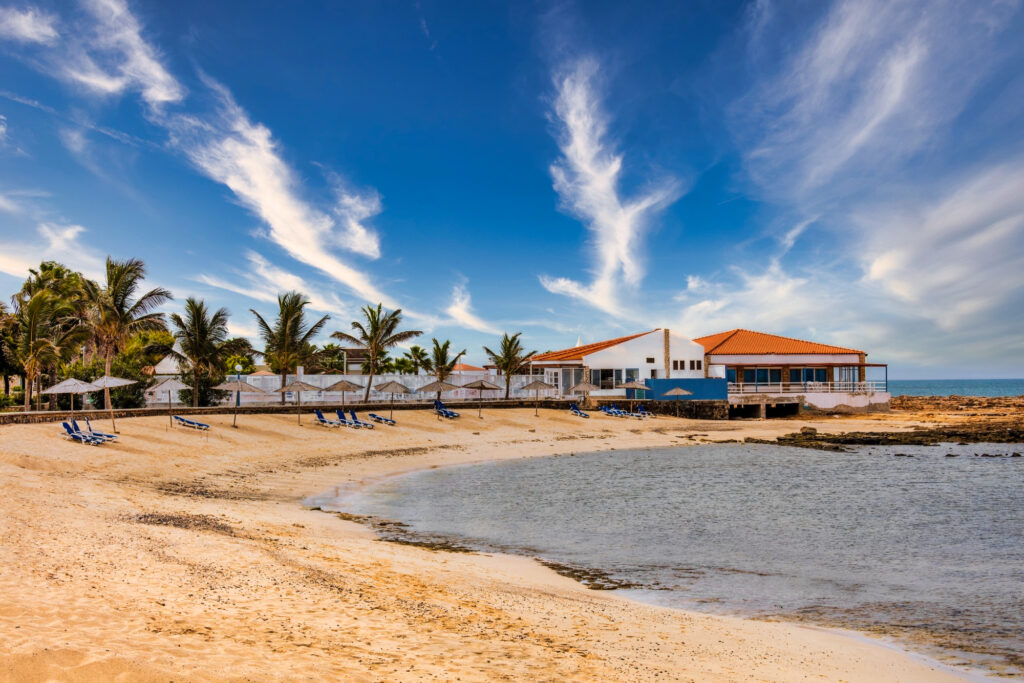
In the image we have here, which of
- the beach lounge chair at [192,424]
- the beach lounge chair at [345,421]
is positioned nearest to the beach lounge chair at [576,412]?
the beach lounge chair at [345,421]

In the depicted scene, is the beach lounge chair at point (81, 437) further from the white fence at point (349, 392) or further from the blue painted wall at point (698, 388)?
the blue painted wall at point (698, 388)

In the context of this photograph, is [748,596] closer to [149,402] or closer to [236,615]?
[236,615]

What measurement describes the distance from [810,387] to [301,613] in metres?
49.5

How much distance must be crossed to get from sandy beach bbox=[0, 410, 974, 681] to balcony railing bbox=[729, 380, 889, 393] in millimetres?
41186

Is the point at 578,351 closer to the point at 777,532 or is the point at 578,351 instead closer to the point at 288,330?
the point at 288,330

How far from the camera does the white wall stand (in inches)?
1873

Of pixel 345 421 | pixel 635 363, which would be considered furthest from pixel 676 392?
Answer: pixel 345 421

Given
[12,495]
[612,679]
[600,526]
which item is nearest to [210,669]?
[612,679]

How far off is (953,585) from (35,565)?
12646mm

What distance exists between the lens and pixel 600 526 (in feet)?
43.9

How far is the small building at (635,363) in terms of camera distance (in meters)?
47.5

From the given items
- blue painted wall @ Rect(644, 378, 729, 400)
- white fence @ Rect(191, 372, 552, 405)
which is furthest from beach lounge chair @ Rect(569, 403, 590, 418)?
blue painted wall @ Rect(644, 378, 729, 400)

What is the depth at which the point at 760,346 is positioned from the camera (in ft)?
162

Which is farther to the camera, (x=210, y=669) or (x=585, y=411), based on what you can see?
(x=585, y=411)
